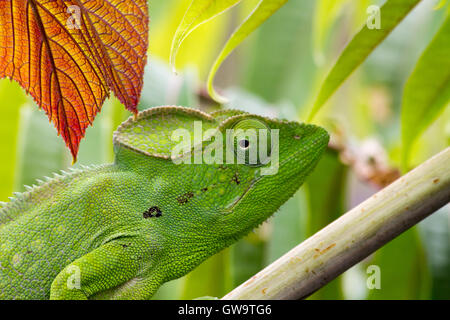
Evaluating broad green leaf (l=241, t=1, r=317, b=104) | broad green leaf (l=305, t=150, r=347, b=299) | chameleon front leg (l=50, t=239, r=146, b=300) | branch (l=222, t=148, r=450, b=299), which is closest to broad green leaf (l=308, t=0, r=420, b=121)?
branch (l=222, t=148, r=450, b=299)

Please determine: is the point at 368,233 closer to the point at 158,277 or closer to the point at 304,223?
the point at 158,277

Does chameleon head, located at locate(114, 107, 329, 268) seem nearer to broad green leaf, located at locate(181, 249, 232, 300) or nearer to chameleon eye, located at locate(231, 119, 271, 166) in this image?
chameleon eye, located at locate(231, 119, 271, 166)

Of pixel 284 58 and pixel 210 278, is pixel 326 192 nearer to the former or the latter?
pixel 210 278

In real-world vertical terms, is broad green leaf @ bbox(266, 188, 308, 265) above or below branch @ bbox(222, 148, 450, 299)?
below

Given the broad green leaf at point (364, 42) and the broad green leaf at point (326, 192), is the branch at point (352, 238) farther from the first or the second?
the broad green leaf at point (326, 192)

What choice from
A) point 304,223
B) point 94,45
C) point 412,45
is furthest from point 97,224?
point 412,45

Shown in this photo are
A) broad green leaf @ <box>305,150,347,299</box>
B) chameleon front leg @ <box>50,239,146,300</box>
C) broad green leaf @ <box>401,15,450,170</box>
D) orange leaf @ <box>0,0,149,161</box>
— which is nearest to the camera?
orange leaf @ <box>0,0,149,161</box>

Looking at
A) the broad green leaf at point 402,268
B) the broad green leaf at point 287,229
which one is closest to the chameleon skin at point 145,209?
the broad green leaf at point 287,229
